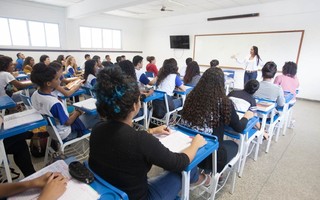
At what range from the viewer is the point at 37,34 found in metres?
6.63

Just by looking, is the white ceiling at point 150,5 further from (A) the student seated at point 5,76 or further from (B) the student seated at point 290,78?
(B) the student seated at point 290,78

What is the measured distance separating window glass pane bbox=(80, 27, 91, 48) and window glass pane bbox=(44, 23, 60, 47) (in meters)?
0.96

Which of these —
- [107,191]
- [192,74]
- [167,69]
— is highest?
[167,69]

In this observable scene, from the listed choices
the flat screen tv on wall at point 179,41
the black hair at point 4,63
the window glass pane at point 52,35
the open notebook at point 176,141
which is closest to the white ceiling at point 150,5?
the window glass pane at point 52,35

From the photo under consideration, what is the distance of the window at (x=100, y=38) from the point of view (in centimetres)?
792

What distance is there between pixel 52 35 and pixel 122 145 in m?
7.73

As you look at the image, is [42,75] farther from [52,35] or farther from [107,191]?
[52,35]

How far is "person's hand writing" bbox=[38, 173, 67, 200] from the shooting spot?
71cm

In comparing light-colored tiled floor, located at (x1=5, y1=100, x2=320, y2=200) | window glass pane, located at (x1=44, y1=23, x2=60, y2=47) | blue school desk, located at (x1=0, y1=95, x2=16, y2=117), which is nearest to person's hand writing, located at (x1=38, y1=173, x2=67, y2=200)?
light-colored tiled floor, located at (x1=5, y1=100, x2=320, y2=200)

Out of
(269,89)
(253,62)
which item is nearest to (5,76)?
(269,89)

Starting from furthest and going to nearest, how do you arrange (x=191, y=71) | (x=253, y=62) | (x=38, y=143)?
(x=253, y=62)
(x=191, y=71)
(x=38, y=143)

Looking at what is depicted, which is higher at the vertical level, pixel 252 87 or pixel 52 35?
pixel 52 35

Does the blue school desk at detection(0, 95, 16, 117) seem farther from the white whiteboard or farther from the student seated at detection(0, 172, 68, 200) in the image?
the white whiteboard

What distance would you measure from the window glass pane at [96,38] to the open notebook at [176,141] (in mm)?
8074
